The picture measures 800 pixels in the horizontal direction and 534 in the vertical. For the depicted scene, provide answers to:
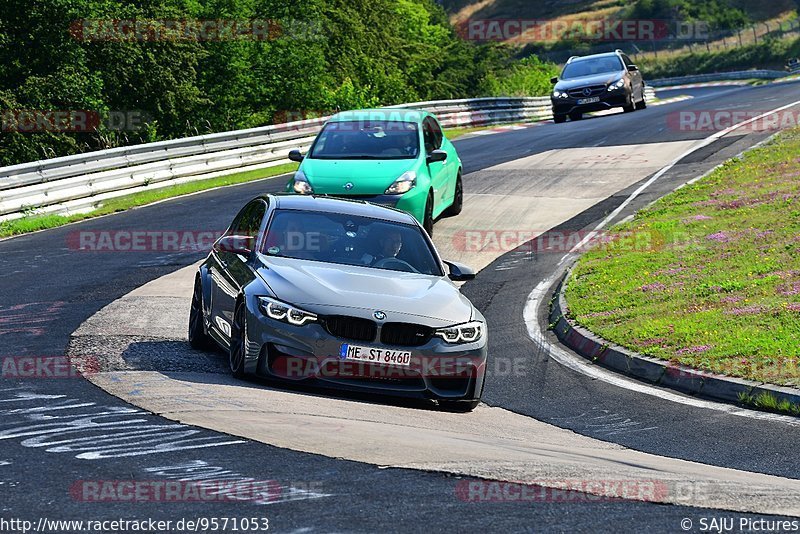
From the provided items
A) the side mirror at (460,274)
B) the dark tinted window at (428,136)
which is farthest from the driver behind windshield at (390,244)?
the dark tinted window at (428,136)

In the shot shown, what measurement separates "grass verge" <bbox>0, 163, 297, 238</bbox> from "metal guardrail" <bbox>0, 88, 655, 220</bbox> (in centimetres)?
24

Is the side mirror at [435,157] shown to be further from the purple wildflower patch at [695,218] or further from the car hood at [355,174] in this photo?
the purple wildflower patch at [695,218]

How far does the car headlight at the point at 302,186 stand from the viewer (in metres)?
16.7

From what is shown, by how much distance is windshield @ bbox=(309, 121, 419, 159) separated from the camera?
692 inches

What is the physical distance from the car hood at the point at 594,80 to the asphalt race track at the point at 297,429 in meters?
19.0

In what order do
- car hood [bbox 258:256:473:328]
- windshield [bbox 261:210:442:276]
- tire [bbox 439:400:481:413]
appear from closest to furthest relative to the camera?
car hood [bbox 258:256:473:328], tire [bbox 439:400:481:413], windshield [bbox 261:210:442:276]

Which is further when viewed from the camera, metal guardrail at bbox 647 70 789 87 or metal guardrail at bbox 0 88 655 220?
metal guardrail at bbox 647 70 789 87

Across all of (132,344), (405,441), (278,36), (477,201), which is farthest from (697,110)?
(405,441)

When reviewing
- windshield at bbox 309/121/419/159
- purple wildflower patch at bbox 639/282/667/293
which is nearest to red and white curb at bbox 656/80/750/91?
windshield at bbox 309/121/419/159

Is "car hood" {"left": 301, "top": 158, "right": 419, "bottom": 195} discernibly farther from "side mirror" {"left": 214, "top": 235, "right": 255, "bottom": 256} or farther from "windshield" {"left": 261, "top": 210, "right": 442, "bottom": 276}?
"side mirror" {"left": 214, "top": 235, "right": 255, "bottom": 256}

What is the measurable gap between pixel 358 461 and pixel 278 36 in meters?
36.8

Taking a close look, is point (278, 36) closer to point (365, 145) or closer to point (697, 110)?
point (697, 110)

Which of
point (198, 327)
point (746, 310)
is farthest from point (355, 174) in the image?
point (198, 327)

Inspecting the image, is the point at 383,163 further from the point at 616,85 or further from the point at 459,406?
the point at 616,85
